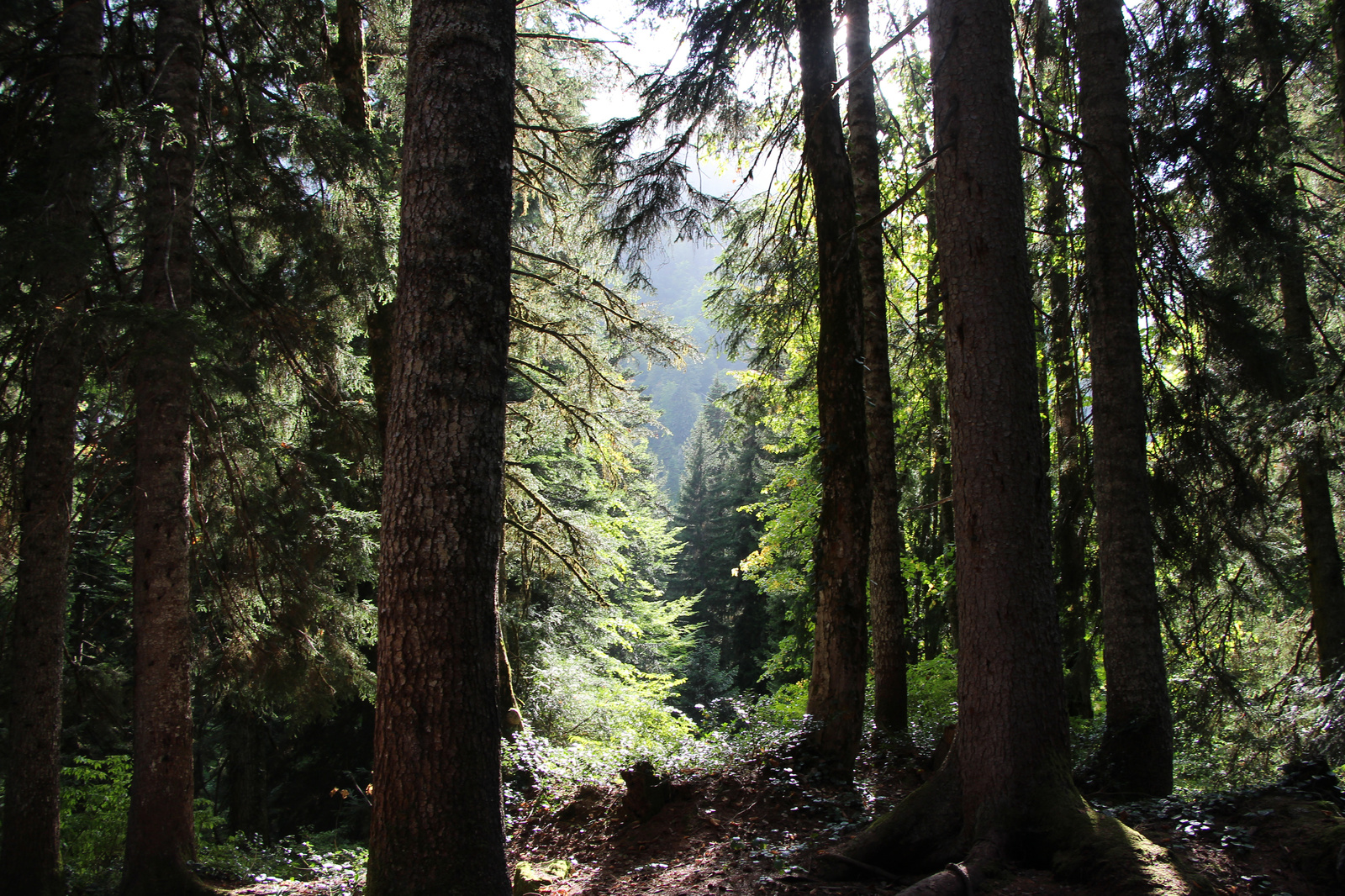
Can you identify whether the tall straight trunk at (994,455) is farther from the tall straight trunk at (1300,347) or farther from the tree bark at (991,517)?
the tall straight trunk at (1300,347)

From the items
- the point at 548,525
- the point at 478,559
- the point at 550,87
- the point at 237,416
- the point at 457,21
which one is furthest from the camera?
the point at 548,525

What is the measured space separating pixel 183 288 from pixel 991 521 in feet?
23.3

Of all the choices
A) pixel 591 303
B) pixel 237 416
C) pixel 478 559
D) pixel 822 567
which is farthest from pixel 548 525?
pixel 478 559

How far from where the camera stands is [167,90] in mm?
6402

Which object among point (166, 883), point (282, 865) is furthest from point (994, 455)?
point (282, 865)

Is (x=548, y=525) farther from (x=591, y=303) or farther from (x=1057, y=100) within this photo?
(x=1057, y=100)

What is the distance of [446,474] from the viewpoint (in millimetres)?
3258

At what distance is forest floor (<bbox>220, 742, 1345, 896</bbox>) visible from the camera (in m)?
3.24

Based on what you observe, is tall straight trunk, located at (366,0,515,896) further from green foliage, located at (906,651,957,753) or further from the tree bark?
green foliage, located at (906,651,957,753)

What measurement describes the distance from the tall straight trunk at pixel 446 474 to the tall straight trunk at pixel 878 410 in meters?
5.00

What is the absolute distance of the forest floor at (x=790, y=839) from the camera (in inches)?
128

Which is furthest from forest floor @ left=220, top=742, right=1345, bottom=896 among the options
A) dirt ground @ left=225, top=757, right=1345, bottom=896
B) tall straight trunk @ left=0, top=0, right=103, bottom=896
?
tall straight trunk @ left=0, top=0, right=103, bottom=896

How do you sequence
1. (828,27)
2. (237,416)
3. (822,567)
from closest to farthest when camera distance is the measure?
(822,567), (828,27), (237,416)

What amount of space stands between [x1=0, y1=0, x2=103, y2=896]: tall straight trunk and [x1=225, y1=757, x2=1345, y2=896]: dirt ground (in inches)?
82.1
